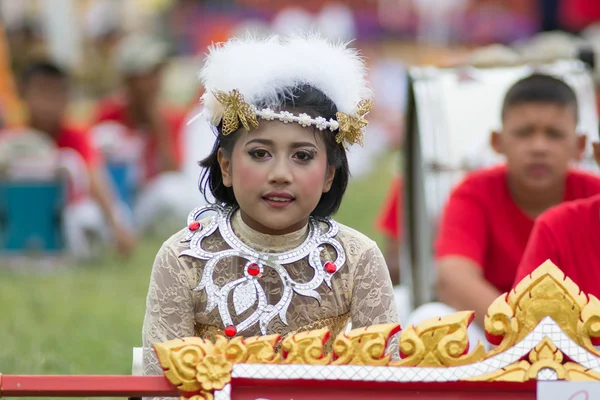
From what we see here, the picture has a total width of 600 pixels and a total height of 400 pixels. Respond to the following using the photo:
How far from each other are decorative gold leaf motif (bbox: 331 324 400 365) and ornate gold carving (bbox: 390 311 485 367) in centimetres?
4

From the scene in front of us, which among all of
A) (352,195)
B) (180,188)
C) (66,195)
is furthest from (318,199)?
(352,195)

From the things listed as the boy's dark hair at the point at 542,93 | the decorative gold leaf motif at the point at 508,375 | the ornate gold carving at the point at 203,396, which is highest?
the boy's dark hair at the point at 542,93

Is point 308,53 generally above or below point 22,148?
below

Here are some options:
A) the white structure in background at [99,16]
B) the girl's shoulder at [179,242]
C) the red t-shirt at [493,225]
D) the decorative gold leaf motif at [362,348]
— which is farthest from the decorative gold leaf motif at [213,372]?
the white structure in background at [99,16]

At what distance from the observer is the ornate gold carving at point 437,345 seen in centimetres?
258

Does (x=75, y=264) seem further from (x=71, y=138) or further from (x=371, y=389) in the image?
(x=371, y=389)

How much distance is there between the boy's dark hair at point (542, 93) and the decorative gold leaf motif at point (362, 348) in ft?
7.09

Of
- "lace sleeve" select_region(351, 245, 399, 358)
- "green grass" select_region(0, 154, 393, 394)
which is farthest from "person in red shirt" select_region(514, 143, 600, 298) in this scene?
"green grass" select_region(0, 154, 393, 394)

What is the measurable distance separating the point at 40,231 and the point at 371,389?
5.98m

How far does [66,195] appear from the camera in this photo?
27.0 ft

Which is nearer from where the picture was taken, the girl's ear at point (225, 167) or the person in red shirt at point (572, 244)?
the girl's ear at point (225, 167)

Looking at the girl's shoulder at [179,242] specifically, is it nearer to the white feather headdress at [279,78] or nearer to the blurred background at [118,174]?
the white feather headdress at [279,78]

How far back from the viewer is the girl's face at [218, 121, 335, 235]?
2.98 m

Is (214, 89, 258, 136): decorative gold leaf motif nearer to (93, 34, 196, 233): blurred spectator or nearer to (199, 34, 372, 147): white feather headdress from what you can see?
(199, 34, 372, 147): white feather headdress
